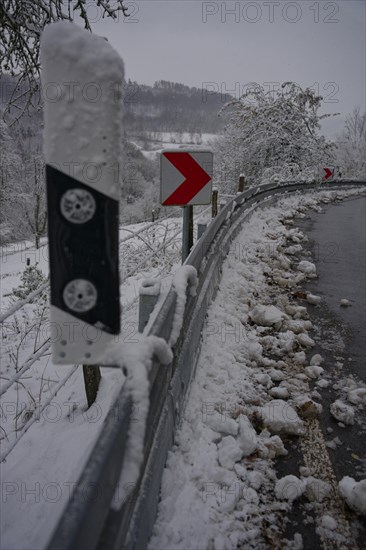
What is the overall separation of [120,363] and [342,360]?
3.17 meters

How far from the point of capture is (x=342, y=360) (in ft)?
12.9

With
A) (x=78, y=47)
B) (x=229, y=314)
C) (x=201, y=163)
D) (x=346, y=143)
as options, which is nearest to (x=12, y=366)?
(x=229, y=314)

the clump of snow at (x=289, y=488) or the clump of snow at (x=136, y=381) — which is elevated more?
the clump of snow at (x=136, y=381)

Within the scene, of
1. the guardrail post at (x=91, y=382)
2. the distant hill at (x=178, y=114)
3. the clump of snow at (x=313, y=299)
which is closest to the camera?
the guardrail post at (x=91, y=382)

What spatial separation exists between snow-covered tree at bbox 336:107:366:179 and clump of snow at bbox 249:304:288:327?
4834 cm

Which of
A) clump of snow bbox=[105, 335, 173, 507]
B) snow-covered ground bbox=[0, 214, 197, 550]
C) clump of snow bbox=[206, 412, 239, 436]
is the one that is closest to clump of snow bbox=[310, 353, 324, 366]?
clump of snow bbox=[206, 412, 239, 436]

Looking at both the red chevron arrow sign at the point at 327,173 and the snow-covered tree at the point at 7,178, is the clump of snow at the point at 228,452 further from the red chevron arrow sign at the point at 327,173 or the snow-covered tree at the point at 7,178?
the snow-covered tree at the point at 7,178

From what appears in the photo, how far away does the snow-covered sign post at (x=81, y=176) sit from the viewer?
1326 mm

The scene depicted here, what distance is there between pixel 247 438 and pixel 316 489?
0.52 m

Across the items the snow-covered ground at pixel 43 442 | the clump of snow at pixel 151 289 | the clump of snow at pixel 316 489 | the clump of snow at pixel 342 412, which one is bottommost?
the snow-covered ground at pixel 43 442

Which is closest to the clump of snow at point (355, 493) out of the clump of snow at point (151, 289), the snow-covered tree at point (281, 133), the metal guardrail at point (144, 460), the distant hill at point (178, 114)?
the metal guardrail at point (144, 460)

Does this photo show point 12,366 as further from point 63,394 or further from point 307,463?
point 307,463

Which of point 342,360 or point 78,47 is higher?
point 78,47

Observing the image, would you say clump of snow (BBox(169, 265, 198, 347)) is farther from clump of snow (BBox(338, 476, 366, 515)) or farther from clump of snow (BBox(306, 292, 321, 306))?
clump of snow (BBox(306, 292, 321, 306))
